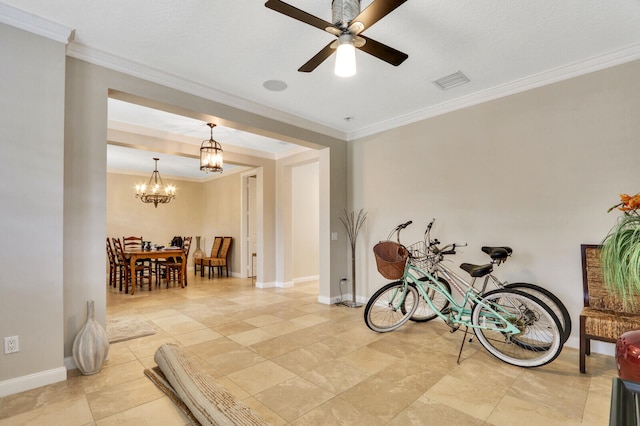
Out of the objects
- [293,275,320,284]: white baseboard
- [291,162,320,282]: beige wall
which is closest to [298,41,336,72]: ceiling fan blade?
[291,162,320,282]: beige wall

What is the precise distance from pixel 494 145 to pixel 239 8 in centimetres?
301

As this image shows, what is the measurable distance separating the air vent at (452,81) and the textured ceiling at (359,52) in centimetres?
7

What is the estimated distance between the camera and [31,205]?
2.38m

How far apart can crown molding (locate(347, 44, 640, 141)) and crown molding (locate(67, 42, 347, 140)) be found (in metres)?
1.45

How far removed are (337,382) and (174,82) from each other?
3.28m

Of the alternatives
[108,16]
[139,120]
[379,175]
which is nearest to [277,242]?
[379,175]

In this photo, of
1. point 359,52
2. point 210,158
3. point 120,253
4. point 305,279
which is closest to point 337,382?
point 359,52

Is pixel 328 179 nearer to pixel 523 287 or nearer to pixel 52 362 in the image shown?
pixel 523 287

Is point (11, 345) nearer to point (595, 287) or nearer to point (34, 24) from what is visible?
point (34, 24)

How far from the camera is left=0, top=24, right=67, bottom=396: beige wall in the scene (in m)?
2.30

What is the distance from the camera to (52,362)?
2451 millimetres

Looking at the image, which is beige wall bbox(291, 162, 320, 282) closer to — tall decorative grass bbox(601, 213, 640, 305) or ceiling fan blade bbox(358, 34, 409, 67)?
ceiling fan blade bbox(358, 34, 409, 67)

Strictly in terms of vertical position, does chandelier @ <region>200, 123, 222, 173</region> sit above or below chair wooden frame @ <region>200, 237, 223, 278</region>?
above

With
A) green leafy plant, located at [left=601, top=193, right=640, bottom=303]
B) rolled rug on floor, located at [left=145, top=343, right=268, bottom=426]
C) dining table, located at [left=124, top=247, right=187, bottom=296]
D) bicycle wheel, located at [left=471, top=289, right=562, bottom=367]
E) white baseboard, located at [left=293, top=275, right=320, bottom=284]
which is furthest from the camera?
white baseboard, located at [left=293, top=275, right=320, bottom=284]
